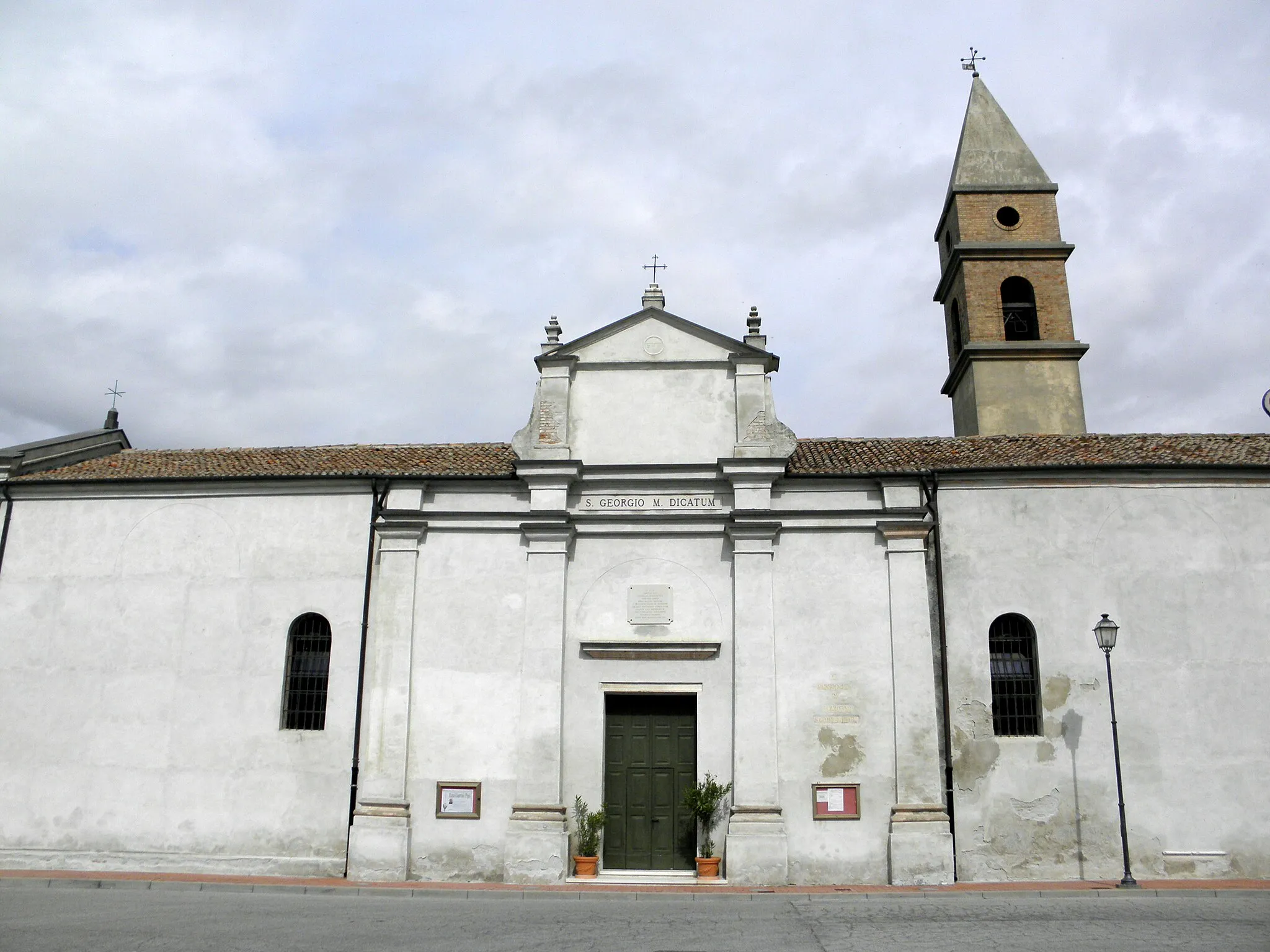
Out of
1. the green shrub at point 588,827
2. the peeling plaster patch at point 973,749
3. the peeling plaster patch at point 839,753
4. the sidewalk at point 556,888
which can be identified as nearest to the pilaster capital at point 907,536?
the peeling plaster patch at point 973,749

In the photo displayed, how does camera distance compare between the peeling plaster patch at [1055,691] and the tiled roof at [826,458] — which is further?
the tiled roof at [826,458]

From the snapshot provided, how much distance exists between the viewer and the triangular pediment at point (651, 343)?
17.7 metres

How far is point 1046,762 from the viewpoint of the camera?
15562mm

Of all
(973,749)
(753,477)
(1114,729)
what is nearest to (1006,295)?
(753,477)

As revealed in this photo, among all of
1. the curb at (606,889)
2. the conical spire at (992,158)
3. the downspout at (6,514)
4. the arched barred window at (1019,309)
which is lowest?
the curb at (606,889)

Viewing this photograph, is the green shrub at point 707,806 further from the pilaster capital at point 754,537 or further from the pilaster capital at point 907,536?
the pilaster capital at point 907,536

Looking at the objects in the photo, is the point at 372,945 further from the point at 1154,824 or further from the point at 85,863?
the point at 1154,824

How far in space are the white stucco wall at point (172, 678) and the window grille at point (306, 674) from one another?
0.20 meters

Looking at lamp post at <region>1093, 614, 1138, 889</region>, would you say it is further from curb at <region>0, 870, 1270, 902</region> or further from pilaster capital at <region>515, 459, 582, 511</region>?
pilaster capital at <region>515, 459, 582, 511</region>

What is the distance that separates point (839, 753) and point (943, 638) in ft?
8.37

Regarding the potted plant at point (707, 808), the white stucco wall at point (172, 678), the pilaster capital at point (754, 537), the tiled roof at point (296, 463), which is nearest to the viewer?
the potted plant at point (707, 808)

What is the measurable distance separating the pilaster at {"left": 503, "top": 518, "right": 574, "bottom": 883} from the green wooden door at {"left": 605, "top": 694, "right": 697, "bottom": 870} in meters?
0.88

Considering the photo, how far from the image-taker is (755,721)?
51.8 ft

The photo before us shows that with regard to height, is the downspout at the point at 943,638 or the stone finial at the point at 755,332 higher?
the stone finial at the point at 755,332
